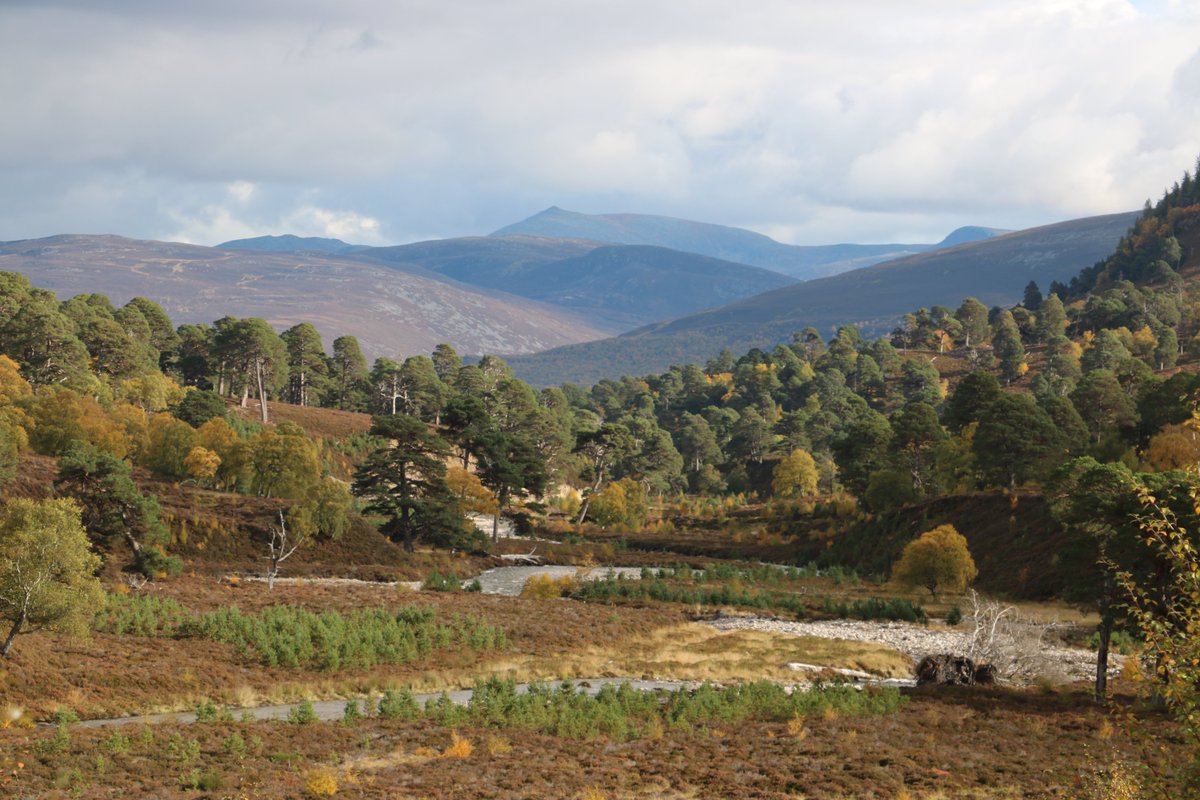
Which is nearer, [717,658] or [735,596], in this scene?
[717,658]

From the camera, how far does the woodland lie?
90.9 feet

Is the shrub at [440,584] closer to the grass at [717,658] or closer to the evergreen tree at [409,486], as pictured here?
the evergreen tree at [409,486]

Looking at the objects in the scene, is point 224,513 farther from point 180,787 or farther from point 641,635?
point 180,787

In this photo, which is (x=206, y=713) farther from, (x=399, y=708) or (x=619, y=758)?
(x=619, y=758)

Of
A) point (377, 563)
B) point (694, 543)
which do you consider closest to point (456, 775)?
point (377, 563)

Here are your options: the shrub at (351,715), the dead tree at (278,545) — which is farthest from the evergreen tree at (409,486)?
the shrub at (351,715)

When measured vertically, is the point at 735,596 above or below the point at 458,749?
below

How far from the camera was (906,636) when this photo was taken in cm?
5581

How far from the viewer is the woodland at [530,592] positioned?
27.7m

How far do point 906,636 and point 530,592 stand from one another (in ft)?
80.4

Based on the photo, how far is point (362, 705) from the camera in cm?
3769

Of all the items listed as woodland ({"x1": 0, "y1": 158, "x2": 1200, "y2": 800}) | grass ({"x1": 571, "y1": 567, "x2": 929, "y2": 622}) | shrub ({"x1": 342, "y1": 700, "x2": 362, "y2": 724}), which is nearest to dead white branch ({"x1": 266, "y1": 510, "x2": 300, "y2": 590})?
woodland ({"x1": 0, "y1": 158, "x2": 1200, "y2": 800})

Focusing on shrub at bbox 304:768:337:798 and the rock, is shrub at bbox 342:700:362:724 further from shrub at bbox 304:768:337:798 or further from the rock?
the rock

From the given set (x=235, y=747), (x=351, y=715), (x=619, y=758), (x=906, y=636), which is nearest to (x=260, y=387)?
(x=906, y=636)
